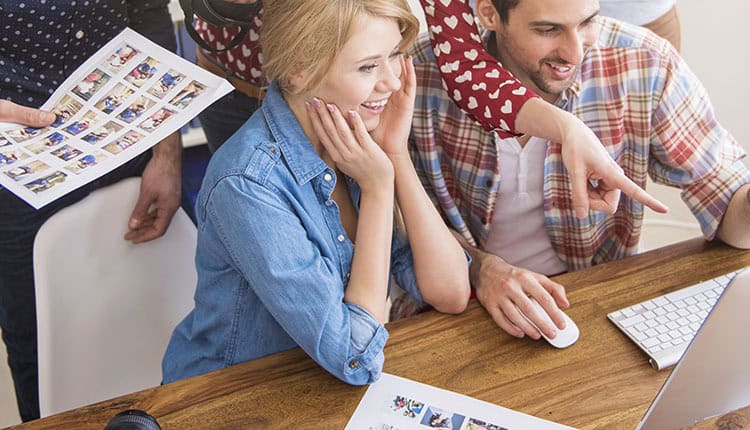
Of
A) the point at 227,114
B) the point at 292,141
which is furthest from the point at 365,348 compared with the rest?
the point at 227,114

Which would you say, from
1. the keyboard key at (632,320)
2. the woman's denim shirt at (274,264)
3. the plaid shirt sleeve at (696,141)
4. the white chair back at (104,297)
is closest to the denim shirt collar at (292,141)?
the woman's denim shirt at (274,264)

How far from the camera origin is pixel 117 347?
1558mm

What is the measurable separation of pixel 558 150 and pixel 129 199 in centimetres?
80

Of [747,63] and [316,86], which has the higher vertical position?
[316,86]

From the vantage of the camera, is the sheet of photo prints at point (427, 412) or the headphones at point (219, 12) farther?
the headphones at point (219, 12)

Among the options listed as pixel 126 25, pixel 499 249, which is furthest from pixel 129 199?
pixel 499 249

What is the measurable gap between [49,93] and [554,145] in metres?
0.95

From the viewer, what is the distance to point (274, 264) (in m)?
1.14

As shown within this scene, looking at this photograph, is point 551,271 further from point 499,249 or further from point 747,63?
point 747,63

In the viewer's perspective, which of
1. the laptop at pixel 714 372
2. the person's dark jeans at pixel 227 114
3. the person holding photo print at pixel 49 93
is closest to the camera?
the laptop at pixel 714 372

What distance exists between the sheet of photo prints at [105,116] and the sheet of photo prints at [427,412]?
0.51 metres

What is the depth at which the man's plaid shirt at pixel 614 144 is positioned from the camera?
1438mm

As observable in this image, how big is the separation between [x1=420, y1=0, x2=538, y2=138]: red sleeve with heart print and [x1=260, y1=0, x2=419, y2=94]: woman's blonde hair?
181mm

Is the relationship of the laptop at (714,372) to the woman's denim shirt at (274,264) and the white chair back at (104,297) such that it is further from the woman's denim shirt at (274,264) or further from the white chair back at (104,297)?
the white chair back at (104,297)
